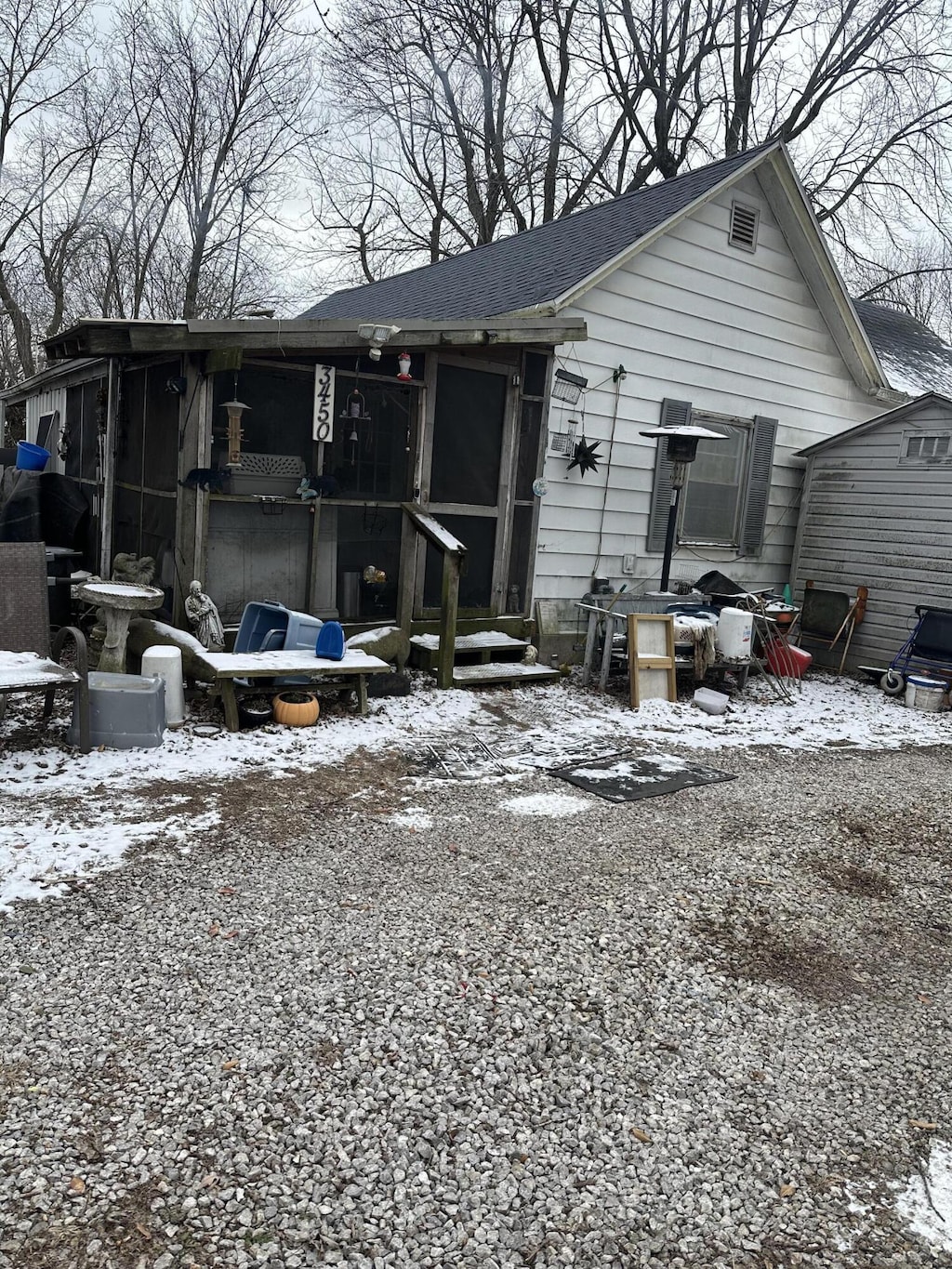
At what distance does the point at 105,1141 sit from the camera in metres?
2.14

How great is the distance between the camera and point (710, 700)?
7172 mm

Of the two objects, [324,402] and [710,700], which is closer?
[324,402]

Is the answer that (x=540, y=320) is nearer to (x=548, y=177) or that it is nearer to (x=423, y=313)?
(x=423, y=313)

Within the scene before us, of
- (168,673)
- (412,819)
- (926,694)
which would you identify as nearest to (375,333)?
(168,673)

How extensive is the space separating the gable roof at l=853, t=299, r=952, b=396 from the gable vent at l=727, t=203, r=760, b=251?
2.72m

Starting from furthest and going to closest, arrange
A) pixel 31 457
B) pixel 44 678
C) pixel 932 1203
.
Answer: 1. pixel 31 457
2. pixel 44 678
3. pixel 932 1203

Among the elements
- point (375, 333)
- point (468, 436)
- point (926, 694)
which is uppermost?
point (375, 333)

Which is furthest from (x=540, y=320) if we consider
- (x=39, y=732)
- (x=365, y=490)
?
(x=39, y=732)

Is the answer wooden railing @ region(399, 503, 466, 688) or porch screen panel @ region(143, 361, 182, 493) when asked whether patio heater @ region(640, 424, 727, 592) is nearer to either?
wooden railing @ region(399, 503, 466, 688)

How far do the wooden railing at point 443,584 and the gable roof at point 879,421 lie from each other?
15.7 feet

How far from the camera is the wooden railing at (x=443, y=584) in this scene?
684cm

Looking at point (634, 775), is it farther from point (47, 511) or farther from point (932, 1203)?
point (47, 511)

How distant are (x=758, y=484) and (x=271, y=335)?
5745mm

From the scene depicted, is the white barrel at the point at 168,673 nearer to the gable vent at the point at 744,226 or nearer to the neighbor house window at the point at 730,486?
the neighbor house window at the point at 730,486
